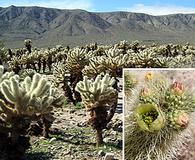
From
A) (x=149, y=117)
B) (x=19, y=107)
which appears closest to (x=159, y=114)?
(x=149, y=117)

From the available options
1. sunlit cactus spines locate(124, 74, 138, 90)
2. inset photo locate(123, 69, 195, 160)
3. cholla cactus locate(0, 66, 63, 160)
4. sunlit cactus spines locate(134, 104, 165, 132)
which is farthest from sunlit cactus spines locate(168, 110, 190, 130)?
cholla cactus locate(0, 66, 63, 160)

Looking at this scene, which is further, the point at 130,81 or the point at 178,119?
the point at 130,81

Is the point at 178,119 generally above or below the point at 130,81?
below

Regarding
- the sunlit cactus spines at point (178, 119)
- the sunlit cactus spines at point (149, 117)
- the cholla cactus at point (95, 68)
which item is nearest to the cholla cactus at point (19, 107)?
the sunlit cactus spines at point (149, 117)

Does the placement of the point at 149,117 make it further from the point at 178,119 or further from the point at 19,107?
the point at 19,107

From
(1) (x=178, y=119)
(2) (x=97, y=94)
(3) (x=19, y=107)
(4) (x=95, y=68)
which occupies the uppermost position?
(4) (x=95, y=68)

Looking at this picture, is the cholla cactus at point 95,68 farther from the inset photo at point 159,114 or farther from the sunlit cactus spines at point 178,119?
the sunlit cactus spines at point 178,119

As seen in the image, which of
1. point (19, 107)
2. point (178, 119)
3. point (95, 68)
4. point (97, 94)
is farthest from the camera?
point (95, 68)

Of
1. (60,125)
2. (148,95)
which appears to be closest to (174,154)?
(148,95)
